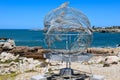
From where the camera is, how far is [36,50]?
133 ft

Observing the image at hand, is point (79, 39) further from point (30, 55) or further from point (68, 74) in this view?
point (30, 55)

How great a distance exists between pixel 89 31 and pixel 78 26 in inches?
20.1

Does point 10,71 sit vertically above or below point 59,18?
below

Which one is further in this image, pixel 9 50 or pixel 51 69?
pixel 9 50

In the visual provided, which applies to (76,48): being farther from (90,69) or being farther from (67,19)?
(90,69)

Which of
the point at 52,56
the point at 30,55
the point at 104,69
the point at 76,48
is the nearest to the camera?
the point at 52,56

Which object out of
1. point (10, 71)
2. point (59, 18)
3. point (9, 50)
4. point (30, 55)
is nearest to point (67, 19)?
point (59, 18)

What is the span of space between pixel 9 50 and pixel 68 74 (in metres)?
28.5

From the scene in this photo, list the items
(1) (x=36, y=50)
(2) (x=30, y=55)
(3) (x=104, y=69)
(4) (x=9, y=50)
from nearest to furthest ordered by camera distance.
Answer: (3) (x=104, y=69), (2) (x=30, y=55), (1) (x=36, y=50), (4) (x=9, y=50)

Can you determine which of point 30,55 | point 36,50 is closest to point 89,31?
point 30,55

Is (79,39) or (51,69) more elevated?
(79,39)

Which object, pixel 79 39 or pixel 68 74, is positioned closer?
pixel 68 74

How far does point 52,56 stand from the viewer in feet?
49.8

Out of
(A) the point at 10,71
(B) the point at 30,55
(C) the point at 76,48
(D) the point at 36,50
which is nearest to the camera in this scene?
(C) the point at 76,48
